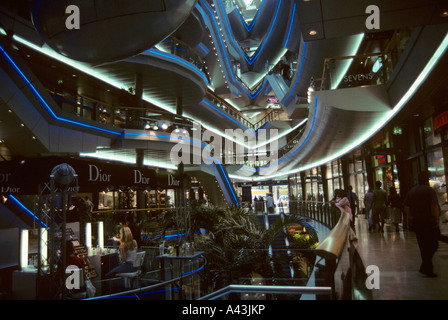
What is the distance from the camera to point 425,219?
566 cm

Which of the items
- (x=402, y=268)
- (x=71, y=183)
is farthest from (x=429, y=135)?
(x=71, y=183)

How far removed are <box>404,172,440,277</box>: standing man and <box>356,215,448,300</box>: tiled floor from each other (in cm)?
32

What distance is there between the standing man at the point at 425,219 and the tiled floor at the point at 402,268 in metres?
0.32

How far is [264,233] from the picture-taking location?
33.8 feet

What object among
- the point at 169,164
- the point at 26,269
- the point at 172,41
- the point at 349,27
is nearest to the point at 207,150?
the point at 169,164

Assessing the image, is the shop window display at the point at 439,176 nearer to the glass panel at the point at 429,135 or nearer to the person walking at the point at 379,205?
the glass panel at the point at 429,135

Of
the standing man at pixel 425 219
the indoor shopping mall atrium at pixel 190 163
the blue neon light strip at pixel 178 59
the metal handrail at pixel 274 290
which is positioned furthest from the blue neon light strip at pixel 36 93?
the standing man at pixel 425 219

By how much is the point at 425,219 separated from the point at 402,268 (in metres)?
1.01

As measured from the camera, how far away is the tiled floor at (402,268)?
14.6ft

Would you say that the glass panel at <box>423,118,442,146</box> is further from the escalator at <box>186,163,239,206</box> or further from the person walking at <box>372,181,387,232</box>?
the escalator at <box>186,163,239,206</box>

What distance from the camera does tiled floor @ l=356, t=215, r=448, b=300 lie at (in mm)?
4445

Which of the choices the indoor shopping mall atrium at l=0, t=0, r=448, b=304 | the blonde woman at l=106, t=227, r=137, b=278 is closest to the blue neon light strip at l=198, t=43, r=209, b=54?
the indoor shopping mall atrium at l=0, t=0, r=448, b=304
